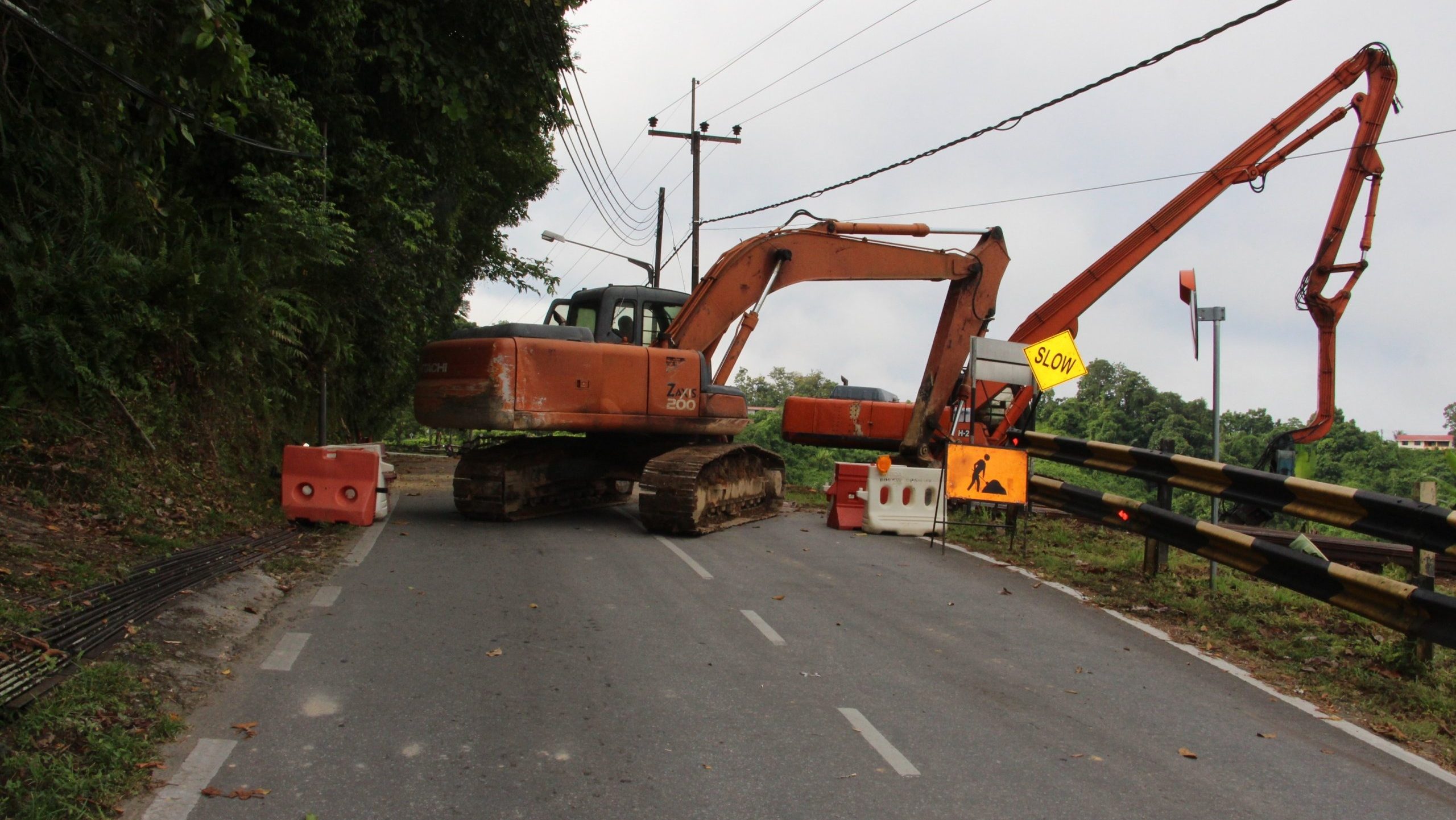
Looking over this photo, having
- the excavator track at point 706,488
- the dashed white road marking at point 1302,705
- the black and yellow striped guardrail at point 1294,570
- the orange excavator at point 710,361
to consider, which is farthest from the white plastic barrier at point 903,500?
the dashed white road marking at point 1302,705

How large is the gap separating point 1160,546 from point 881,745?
6161 mm

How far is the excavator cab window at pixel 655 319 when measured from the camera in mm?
15664

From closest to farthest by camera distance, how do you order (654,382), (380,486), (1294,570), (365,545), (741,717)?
1. (741,717)
2. (1294,570)
3. (365,545)
4. (380,486)
5. (654,382)

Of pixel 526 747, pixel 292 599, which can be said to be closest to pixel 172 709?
pixel 526 747

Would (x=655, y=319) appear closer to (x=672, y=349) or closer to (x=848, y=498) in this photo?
(x=672, y=349)

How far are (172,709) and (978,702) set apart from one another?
4.26 metres

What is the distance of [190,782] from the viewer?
443 cm

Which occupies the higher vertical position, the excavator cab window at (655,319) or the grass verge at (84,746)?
the excavator cab window at (655,319)

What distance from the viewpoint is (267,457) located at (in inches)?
574

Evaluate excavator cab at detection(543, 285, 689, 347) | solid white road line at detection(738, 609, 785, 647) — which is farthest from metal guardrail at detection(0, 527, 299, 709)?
excavator cab at detection(543, 285, 689, 347)

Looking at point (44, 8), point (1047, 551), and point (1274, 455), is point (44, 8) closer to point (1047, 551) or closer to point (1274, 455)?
point (1047, 551)

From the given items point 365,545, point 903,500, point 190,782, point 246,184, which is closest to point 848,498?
point 903,500

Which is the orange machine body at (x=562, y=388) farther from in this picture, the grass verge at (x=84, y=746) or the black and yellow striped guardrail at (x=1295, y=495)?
the grass verge at (x=84, y=746)

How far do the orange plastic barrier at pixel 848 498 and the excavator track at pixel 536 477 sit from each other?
3075mm
